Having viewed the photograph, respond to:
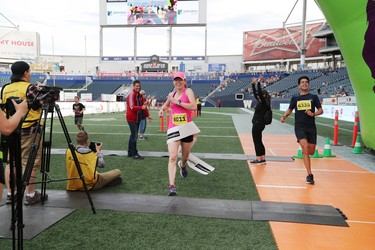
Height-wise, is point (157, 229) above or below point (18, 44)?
below

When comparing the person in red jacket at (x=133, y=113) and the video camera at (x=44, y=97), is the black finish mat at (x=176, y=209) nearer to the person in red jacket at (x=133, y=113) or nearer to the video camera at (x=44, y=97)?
the video camera at (x=44, y=97)

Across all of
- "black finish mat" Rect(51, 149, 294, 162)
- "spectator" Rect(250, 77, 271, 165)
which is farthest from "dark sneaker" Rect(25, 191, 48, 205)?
"spectator" Rect(250, 77, 271, 165)

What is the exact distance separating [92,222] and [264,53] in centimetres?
7151

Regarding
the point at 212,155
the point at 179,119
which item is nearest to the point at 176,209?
the point at 179,119

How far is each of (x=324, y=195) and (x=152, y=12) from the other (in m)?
62.2

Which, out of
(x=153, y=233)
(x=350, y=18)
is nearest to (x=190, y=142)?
(x=153, y=233)

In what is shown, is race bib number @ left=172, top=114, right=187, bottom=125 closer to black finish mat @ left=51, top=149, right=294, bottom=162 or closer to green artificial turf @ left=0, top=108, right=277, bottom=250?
green artificial turf @ left=0, top=108, right=277, bottom=250

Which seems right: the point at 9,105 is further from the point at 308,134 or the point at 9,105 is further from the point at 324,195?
the point at 308,134


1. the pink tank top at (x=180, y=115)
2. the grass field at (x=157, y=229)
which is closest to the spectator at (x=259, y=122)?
the grass field at (x=157, y=229)

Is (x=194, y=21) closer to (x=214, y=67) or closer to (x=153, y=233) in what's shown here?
(x=214, y=67)

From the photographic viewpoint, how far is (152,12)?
6312 centimetres

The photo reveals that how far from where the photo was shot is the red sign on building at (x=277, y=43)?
210 feet

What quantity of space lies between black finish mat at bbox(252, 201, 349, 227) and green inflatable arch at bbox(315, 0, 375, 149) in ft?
13.3

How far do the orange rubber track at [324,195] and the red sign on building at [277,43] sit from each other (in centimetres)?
5973
